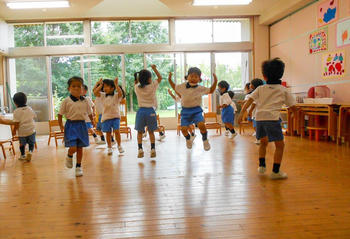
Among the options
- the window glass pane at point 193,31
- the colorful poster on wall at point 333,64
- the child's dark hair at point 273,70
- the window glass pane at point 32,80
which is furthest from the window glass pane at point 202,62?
the child's dark hair at point 273,70

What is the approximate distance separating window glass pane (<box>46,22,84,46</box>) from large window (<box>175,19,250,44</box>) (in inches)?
118

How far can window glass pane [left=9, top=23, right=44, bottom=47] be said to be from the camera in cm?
865

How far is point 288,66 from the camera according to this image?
7.80 meters

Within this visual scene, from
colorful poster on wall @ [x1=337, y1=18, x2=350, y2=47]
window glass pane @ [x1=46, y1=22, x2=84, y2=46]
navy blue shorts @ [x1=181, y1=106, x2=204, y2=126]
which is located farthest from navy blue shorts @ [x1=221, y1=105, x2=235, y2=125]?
window glass pane @ [x1=46, y1=22, x2=84, y2=46]

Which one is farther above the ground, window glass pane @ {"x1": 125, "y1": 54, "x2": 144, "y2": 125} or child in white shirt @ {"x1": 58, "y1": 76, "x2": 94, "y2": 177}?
window glass pane @ {"x1": 125, "y1": 54, "x2": 144, "y2": 125}

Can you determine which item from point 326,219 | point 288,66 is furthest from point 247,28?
point 326,219

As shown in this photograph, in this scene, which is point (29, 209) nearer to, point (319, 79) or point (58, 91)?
point (319, 79)

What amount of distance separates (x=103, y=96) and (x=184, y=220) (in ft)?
9.84

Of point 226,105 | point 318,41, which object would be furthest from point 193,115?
point 318,41

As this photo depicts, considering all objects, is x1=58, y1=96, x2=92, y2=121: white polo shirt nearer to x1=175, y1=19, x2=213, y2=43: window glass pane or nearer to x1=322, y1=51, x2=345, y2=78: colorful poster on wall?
x1=322, y1=51, x2=345, y2=78: colorful poster on wall

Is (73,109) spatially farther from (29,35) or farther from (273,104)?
(29,35)

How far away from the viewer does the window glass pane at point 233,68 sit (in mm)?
9073

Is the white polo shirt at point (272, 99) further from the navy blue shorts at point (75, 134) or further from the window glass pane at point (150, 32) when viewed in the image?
the window glass pane at point (150, 32)

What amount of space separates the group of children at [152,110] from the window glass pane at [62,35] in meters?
4.74
